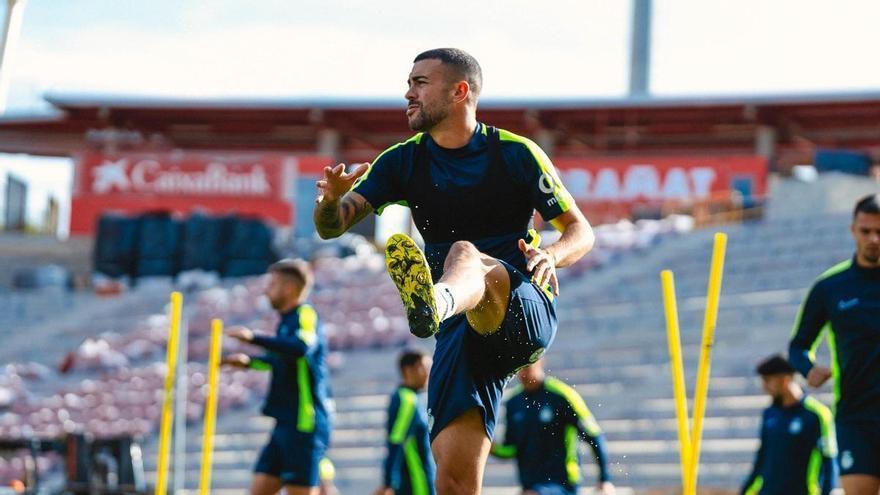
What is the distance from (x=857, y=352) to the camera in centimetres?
797

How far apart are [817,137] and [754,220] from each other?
12.7 meters

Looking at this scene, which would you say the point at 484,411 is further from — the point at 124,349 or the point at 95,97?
the point at 95,97

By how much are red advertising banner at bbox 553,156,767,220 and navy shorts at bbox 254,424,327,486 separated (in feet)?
73.4

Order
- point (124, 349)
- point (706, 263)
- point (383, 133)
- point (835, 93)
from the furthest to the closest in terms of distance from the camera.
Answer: point (383, 133), point (835, 93), point (124, 349), point (706, 263)

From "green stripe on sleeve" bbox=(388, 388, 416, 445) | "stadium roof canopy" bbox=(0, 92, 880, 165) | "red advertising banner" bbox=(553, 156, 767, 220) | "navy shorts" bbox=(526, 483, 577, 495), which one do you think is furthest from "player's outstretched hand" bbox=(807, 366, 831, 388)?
"stadium roof canopy" bbox=(0, 92, 880, 165)

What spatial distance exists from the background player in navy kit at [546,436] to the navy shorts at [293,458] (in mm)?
1245

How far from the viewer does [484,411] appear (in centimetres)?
612

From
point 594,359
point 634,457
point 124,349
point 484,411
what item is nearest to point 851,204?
point 594,359

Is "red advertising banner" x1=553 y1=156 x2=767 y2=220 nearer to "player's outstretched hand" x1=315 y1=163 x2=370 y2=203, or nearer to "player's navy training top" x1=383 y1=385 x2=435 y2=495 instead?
Result: "player's navy training top" x1=383 y1=385 x2=435 y2=495

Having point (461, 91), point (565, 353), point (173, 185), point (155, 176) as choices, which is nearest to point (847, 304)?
point (461, 91)

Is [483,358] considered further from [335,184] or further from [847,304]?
[847,304]

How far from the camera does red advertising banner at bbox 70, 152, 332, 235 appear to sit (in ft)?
118

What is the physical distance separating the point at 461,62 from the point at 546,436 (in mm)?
4578

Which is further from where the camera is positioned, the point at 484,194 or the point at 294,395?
the point at 294,395
